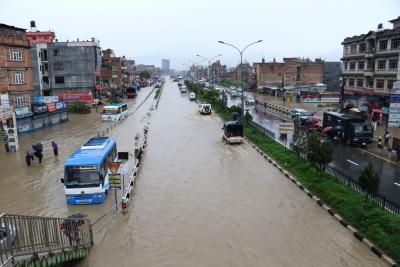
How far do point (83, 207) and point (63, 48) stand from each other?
56.0 m

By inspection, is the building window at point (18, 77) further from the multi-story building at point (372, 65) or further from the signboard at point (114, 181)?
the multi-story building at point (372, 65)

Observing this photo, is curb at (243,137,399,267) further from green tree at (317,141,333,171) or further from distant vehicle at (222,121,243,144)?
distant vehicle at (222,121,243,144)

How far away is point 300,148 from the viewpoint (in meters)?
23.6

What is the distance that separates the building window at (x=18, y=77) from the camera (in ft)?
136

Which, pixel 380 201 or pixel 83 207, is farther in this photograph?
pixel 83 207

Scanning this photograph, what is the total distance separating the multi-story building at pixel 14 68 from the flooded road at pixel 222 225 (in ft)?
79.3

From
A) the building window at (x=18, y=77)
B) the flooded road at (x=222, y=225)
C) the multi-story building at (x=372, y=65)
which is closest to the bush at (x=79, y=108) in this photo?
the building window at (x=18, y=77)

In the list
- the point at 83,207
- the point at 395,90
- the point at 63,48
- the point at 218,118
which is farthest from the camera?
the point at 63,48

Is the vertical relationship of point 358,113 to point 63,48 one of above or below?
below

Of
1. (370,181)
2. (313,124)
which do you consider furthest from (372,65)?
(370,181)

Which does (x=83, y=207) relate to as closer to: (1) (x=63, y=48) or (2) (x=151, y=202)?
(2) (x=151, y=202)

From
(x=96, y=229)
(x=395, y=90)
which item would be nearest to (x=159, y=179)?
(x=96, y=229)

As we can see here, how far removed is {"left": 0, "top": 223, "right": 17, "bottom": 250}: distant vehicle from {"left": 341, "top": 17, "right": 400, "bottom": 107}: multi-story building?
142 ft

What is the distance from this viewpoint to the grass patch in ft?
43.4
